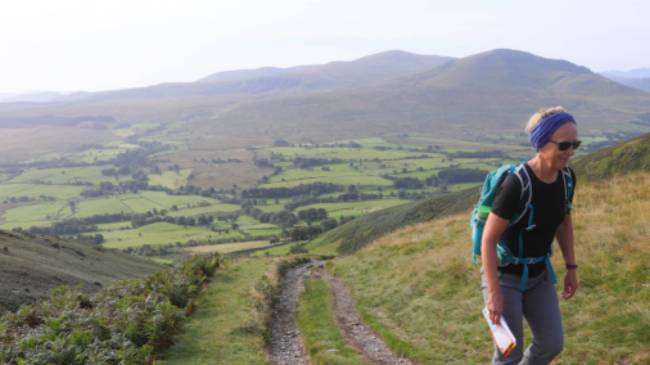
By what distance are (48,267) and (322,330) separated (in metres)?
17.4

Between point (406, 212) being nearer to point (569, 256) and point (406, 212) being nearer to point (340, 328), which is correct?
point (340, 328)

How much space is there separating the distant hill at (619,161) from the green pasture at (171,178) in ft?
402

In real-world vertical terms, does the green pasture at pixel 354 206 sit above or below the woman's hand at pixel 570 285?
below

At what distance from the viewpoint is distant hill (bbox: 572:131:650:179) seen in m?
49.3

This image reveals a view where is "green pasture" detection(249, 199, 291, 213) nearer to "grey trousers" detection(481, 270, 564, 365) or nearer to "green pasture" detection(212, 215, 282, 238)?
"green pasture" detection(212, 215, 282, 238)

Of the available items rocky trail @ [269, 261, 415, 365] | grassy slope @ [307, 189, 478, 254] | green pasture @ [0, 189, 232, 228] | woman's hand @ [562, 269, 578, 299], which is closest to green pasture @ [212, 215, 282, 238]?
green pasture @ [0, 189, 232, 228]

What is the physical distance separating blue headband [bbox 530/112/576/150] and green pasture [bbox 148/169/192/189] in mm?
156662

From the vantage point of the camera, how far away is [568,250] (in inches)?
260

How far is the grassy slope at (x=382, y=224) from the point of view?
2579 inches

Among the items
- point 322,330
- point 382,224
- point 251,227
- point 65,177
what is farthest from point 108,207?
point 322,330

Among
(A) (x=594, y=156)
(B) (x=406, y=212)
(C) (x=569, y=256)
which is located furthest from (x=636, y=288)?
(B) (x=406, y=212)

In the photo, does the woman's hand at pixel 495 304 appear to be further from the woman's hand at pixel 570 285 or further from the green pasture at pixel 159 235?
the green pasture at pixel 159 235

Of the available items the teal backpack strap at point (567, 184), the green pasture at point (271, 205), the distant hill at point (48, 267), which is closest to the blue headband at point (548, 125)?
the teal backpack strap at point (567, 184)

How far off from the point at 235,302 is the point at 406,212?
5849 centimetres
